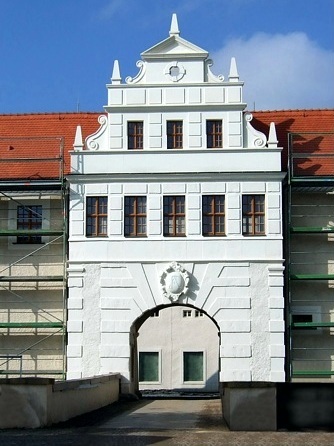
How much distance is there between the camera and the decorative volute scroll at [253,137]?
3281 centimetres

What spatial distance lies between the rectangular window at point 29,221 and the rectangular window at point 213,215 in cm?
588

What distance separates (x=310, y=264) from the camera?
109ft

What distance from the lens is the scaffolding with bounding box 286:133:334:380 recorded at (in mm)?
32406

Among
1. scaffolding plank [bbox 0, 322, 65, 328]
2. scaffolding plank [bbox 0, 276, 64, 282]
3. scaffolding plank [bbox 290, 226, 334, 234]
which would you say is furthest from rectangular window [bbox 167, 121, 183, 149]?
scaffolding plank [bbox 0, 322, 65, 328]

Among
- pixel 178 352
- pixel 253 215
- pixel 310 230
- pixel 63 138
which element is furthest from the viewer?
pixel 178 352

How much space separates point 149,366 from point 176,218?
20382mm

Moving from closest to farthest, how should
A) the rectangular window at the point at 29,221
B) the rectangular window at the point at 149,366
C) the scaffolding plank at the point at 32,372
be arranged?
the scaffolding plank at the point at 32,372 → the rectangular window at the point at 29,221 → the rectangular window at the point at 149,366

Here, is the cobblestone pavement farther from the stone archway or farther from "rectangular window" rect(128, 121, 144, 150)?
the stone archway

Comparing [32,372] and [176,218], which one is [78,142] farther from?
[32,372]

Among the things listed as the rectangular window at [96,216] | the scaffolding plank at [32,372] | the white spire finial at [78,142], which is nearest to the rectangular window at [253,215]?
the rectangular window at [96,216]

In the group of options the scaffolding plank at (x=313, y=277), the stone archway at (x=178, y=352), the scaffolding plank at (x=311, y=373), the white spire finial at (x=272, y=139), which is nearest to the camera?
the scaffolding plank at (x=311, y=373)

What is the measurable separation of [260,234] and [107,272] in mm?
5255

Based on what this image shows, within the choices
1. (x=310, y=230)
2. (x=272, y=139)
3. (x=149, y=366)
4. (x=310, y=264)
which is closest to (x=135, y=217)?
(x=272, y=139)

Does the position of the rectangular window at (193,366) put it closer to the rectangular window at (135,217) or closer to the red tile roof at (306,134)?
the red tile roof at (306,134)
